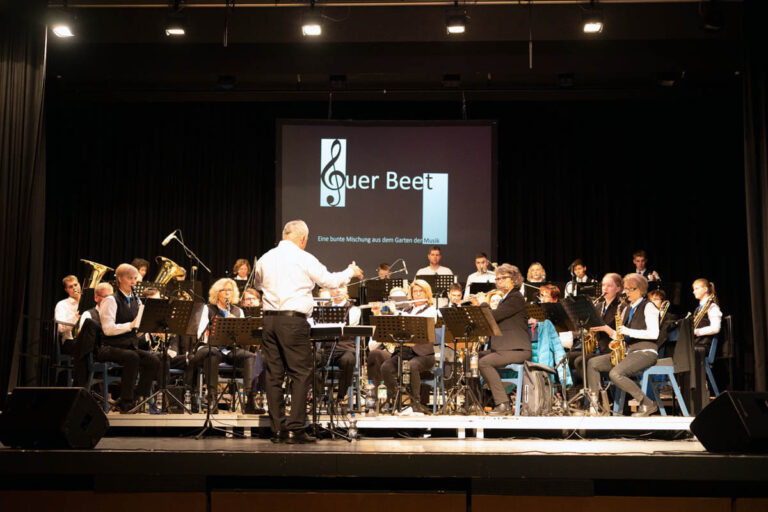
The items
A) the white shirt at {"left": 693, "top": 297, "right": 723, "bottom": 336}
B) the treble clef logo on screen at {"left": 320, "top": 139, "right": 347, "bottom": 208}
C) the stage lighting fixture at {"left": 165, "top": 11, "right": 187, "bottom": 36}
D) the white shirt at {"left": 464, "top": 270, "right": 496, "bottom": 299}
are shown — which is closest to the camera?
the stage lighting fixture at {"left": 165, "top": 11, "right": 187, "bottom": 36}

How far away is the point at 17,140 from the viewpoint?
6422mm

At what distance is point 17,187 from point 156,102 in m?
6.25

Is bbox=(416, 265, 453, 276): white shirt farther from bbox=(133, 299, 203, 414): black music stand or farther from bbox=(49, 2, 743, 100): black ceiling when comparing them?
bbox=(133, 299, 203, 414): black music stand

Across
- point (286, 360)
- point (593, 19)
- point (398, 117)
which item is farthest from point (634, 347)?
point (398, 117)

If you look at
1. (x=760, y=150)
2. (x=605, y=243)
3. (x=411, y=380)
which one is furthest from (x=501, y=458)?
(x=605, y=243)

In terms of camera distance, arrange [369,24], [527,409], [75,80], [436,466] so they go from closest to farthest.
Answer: [436,466]
[527,409]
[369,24]
[75,80]

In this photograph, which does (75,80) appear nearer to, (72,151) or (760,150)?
(72,151)

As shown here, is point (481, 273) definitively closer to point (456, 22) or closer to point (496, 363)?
point (456, 22)

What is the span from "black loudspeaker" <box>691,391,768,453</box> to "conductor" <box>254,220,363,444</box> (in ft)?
8.07

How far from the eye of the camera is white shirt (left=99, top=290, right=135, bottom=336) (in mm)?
6883

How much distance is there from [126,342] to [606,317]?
4431 millimetres

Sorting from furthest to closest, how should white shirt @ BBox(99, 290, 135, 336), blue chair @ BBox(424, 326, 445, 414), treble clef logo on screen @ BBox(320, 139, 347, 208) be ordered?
treble clef logo on screen @ BBox(320, 139, 347, 208), blue chair @ BBox(424, 326, 445, 414), white shirt @ BBox(99, 290, 135, 336)

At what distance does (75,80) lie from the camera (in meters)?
11.2

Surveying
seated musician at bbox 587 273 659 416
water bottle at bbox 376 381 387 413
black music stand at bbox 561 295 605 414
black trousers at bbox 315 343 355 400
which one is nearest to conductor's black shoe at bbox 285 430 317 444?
water bottle at bbox 376 381 387 413
